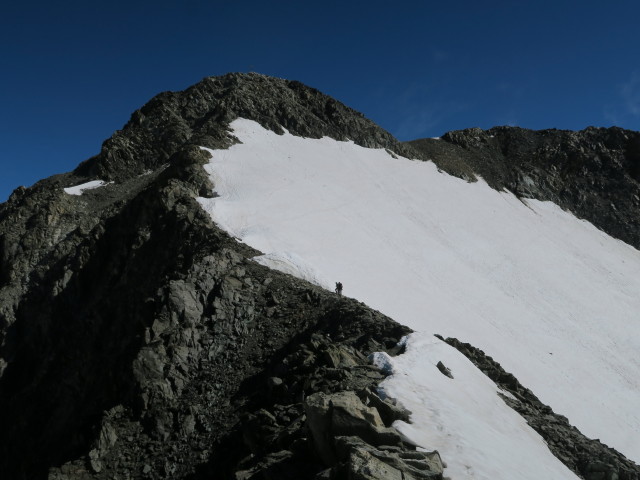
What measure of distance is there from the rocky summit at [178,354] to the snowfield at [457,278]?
150 cm

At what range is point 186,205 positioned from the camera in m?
27.6

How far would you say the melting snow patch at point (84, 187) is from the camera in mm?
40453

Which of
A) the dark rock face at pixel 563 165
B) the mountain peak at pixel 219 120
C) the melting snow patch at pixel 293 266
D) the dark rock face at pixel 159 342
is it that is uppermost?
the dark rock face at pixel 563 165

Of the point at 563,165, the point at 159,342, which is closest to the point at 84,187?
the point at 159,342

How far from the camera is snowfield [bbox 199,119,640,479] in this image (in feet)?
43.4

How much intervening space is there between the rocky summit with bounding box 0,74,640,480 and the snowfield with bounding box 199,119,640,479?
4.92ft

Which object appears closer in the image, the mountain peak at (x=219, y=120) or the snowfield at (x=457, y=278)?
the snowfield at (x=457, y=278)

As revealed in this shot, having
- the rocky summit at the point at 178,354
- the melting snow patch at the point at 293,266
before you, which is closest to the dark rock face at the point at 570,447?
the rocky summit at the point at 178,354

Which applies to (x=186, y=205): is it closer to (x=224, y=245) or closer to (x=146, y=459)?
(x=224, y=245)


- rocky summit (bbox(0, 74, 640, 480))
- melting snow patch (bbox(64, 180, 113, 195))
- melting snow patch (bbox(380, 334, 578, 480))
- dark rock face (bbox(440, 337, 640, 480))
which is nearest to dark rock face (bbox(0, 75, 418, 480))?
rocky summit (bbox(0, 74, 640, 480))

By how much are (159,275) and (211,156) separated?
15.5 m

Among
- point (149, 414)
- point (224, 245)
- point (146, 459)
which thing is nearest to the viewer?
point (146, 459)

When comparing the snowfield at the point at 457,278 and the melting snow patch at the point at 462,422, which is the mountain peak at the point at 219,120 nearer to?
the snowfield at the point at 457,278

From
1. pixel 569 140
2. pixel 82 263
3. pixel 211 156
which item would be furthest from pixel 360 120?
pixel 82 263
